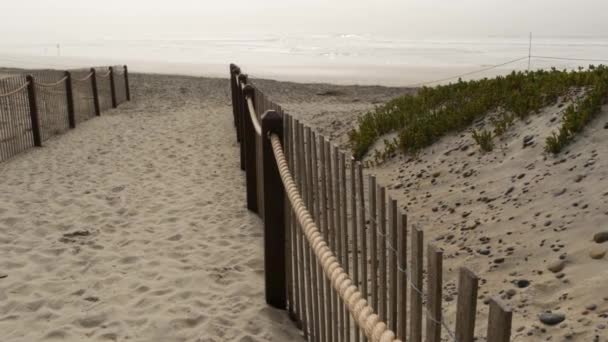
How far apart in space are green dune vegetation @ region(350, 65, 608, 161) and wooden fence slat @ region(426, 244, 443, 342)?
416cm

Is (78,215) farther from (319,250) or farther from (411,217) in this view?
(319,250)

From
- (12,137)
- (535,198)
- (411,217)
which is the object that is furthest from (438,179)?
(12,137)

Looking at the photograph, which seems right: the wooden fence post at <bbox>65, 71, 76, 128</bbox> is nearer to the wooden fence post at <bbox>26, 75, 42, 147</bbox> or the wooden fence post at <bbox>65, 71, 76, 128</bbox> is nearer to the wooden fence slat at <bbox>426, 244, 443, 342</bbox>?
the wooden fence post at <bbox>26, 75, 42, 147</bbox>

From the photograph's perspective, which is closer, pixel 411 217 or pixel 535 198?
pixel 535 198

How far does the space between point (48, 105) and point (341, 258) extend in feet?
31.8

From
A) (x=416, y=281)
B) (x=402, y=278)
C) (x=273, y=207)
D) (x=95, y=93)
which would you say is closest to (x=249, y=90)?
(x=273, y=207)

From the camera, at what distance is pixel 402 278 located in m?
1.87

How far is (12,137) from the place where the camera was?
29.0 feet

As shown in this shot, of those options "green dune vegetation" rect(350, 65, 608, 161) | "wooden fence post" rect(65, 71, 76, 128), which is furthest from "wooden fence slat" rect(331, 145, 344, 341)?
"wooden fence post" rect(65, 71, 76, 128)

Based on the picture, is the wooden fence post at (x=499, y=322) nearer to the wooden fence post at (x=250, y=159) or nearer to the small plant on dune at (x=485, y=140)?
the wooden fence post at (x=250, y=159)

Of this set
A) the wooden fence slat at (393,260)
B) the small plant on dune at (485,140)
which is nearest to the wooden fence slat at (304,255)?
the wooden fence slat at (393,260)

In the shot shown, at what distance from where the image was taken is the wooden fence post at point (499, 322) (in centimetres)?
117

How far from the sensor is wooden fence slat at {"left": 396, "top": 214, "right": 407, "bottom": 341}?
5.84 feet

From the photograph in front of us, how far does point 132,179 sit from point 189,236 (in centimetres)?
258
